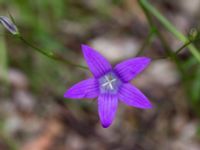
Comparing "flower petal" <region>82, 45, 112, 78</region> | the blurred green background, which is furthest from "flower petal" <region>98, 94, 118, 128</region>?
the blurred green background

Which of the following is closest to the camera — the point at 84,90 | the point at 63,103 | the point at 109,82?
the point at 84,90

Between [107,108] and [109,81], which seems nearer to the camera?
[107,108]

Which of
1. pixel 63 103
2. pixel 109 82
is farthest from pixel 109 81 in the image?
pixel 63 103

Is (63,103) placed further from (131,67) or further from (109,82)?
(131,67)

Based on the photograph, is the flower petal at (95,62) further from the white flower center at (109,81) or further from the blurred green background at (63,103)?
the blurred green background at (63,103)

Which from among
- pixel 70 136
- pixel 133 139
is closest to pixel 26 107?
pixel 70 136

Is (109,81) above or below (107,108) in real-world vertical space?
above

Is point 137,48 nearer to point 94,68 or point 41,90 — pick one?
point 41,90
